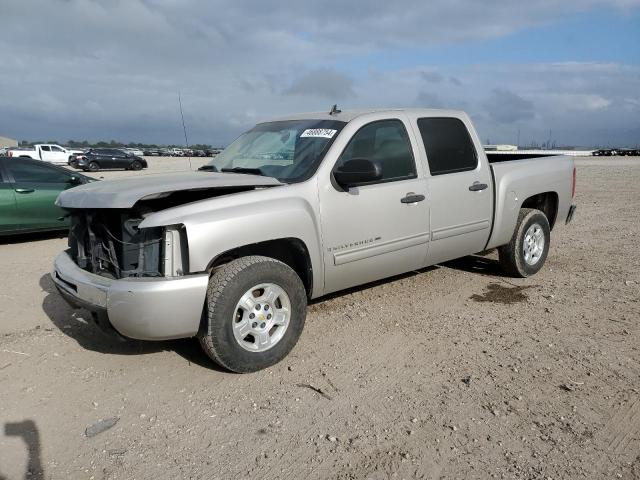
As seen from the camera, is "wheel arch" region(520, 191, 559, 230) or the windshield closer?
the windshield

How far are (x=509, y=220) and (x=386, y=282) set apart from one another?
1494 millimetres

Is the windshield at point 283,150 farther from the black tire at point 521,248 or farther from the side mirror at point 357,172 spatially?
the black tire at point 521,248

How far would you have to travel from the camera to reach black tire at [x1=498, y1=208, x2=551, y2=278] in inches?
232

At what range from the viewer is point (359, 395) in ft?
11.3

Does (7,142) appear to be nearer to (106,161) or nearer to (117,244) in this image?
(106,161)

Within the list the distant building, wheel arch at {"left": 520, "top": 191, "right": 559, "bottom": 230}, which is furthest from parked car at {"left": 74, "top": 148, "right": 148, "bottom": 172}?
the distant building

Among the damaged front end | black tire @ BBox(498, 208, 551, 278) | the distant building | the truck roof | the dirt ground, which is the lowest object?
the dirt ground

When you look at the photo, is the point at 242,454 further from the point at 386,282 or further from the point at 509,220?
the point at 509,220

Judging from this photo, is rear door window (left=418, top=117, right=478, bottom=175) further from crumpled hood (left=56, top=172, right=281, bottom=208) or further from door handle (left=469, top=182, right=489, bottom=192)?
crumpled hood (left=56, top=172, right=281, bottom=208)

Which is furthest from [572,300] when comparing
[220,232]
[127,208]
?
[127,208]

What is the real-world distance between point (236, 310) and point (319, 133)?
1.74 meters

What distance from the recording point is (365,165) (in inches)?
156

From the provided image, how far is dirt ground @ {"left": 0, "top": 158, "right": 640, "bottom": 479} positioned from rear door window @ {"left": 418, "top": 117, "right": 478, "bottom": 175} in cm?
135

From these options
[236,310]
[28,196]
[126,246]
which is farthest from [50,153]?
[236,310]
